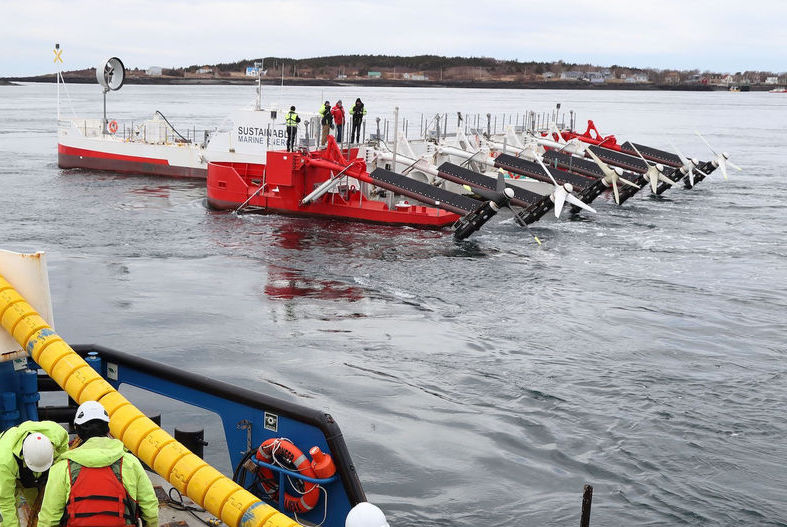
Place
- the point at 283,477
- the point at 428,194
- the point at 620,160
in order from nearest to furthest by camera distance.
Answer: the point at 283,477 → the point at 428,194 → the point at 620,160

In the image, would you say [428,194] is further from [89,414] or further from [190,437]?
[89,414]

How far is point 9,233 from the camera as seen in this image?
98.9ft

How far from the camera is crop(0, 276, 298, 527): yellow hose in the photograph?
7.16 metres

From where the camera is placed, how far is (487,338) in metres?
18.8

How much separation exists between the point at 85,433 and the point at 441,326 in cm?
1401

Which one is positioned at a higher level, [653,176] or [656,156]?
[656,156]

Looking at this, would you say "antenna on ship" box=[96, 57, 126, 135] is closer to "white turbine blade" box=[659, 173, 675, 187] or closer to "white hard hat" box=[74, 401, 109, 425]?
"white turbine blade" box=[659, 173, 675, 187]

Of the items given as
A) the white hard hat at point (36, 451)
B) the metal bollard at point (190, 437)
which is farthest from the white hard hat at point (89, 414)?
the metal bollard at point (190, 437)

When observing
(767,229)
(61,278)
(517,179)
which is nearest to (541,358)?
(61,278)

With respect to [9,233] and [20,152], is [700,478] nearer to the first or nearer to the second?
[9,233]

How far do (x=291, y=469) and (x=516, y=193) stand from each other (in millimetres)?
25417

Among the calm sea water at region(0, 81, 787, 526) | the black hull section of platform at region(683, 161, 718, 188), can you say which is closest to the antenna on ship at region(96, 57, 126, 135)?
the calm sea water at region(0, 81, 787, 526)

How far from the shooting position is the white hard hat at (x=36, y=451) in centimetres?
626

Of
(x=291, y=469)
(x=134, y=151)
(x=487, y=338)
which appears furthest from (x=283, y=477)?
(x=134, y=151)
